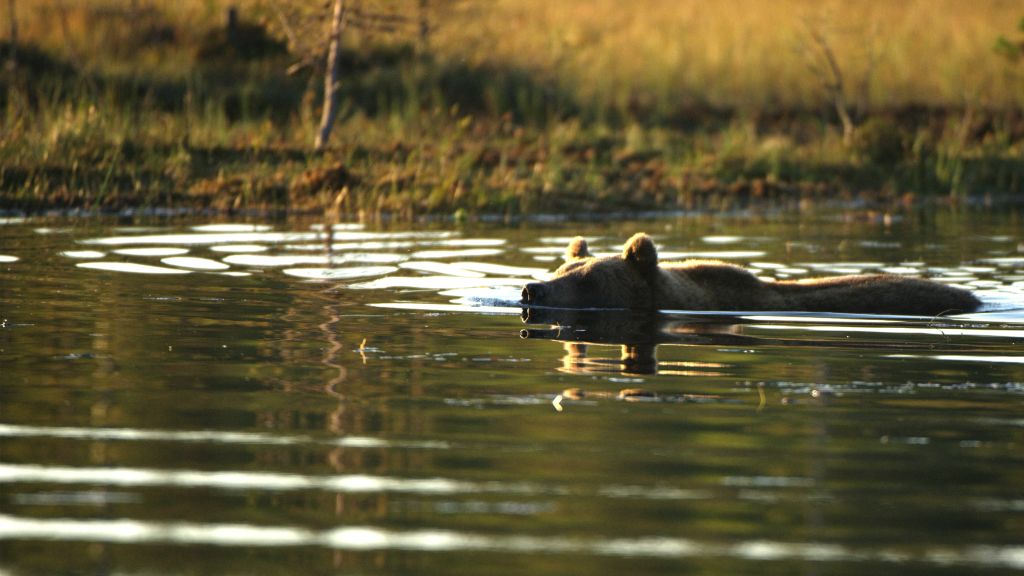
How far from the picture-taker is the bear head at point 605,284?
10.8 meters

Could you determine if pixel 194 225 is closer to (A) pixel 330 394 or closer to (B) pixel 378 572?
(A) pixel 330 394

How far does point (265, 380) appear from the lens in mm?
7715

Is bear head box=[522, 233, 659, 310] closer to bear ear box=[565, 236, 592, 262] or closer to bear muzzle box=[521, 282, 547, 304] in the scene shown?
bear muzzle box=[521, 282, 547, 304]

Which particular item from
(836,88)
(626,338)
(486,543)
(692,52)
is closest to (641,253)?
(626,338)

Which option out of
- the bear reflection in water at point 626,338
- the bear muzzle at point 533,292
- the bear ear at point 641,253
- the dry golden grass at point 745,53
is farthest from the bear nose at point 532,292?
the dry golden grass at point 745,53

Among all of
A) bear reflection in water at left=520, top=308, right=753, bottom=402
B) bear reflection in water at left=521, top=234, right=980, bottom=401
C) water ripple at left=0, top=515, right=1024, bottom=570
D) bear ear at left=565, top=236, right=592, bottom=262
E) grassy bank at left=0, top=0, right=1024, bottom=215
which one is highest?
grassy bank at left=0, top=0, right=1024, bottom=215

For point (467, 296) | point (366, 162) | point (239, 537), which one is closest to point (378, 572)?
point (239, 537)

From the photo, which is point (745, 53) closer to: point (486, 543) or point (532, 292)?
point (532, 292)

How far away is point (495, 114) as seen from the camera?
28.0 metres

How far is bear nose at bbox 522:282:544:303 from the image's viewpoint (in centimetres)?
1038

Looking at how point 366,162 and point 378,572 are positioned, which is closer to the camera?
point 378,572

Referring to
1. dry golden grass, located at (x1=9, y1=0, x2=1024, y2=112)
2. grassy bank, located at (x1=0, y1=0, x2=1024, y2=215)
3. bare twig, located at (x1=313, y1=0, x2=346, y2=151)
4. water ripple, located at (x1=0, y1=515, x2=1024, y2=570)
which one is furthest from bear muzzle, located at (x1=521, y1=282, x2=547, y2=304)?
dry golden grass, located at (x1=9, y1=0, x2=1024, y2=112)

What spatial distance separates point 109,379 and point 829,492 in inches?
140

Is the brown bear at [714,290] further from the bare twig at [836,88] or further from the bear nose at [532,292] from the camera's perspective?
the bare twig at [836,88]
